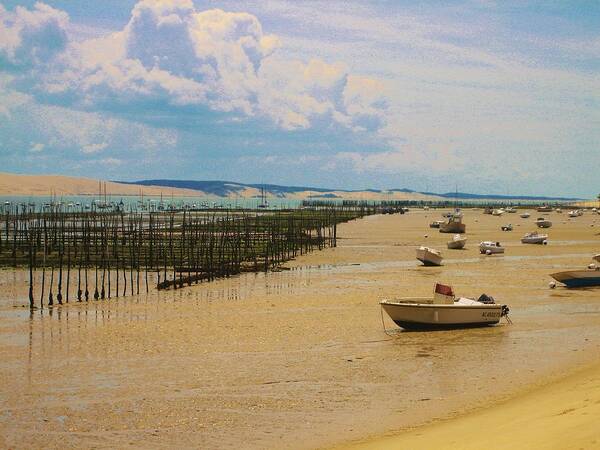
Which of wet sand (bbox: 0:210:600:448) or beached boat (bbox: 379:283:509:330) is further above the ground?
beached boat (bbox: 379:283:509:330)

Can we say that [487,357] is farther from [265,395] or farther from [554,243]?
[554,243]

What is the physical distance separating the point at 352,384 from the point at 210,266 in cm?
2419

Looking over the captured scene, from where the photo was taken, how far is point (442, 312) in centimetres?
2338

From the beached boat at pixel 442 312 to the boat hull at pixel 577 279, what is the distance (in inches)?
415

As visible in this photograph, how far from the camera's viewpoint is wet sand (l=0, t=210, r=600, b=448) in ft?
46.9

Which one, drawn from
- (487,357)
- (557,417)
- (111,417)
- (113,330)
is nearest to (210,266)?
(113,330)

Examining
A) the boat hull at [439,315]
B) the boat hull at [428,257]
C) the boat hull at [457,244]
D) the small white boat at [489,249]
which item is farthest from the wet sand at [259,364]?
the boat hull at [457,244]

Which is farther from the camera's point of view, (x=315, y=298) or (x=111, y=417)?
(x=315, y=298)

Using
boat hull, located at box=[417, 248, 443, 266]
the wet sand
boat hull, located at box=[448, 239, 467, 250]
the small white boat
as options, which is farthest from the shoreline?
boat hull, located at box=[448, 239, 467, 250]

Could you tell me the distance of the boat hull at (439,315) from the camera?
23141 mm

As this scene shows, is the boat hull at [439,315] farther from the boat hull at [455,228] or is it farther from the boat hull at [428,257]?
the boat hull at [455,228]

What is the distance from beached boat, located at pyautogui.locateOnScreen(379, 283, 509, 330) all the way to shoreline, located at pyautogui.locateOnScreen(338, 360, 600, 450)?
683 cm

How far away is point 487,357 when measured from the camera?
1997 cm

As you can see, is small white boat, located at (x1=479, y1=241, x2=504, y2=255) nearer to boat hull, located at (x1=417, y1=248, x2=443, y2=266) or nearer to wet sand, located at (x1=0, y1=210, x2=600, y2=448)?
boat hull, located at (x1=417, y1=248, x2=443, y2=266)
